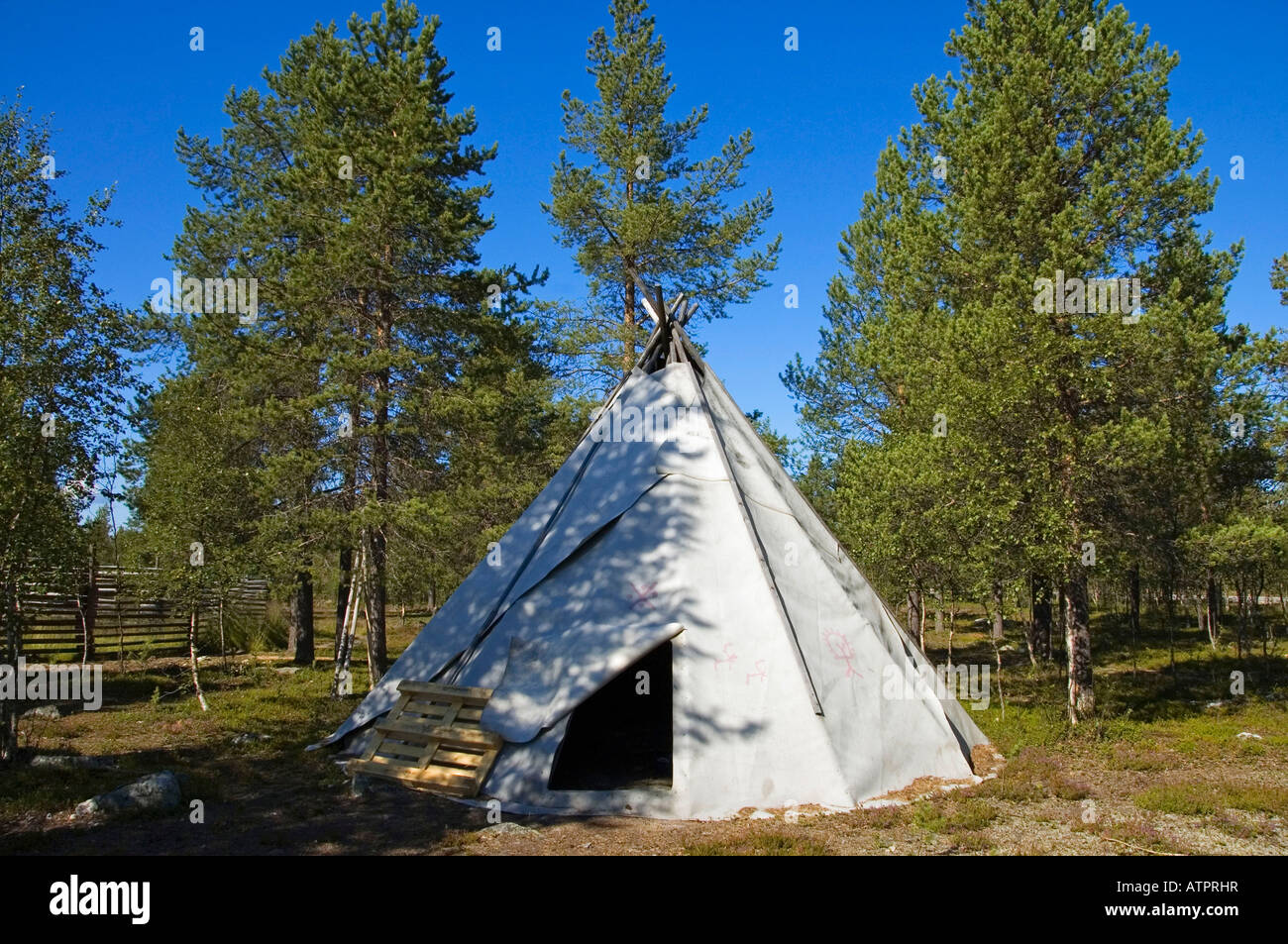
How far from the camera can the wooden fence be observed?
18.7 m

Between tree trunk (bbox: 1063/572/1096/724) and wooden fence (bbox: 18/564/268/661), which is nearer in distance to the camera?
tree trunk (bbox: 1063/572/1096/724)

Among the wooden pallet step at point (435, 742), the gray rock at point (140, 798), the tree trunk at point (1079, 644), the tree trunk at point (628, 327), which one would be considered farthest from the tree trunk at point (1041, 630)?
the gray rock at point (140, 798)

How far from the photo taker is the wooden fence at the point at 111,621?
734 inches

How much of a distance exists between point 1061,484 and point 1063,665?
11921 millimetres

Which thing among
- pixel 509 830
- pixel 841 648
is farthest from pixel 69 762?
pixel 841 648

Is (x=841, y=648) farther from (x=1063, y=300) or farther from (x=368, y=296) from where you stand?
(x=368, y=296)

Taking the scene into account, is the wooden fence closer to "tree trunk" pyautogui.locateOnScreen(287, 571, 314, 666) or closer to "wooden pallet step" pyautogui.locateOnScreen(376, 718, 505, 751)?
"tree trunk" pyautogui.locateOnScreen(287, 571, 314, 666)

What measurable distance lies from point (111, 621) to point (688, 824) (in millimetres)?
19669

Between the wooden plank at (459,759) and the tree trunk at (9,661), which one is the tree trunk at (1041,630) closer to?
the wooden plank at (459,759)

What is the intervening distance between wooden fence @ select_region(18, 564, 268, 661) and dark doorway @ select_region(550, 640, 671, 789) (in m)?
8.74

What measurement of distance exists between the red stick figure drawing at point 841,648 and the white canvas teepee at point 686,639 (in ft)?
0.09

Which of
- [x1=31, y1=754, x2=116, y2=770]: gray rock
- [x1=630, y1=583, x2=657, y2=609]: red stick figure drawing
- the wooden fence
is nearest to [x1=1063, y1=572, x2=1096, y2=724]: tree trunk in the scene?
[x1=630, y1=583, x2=657, y2=609]: red stick figure drawing

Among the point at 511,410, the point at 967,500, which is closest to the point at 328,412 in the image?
the point at 511,410

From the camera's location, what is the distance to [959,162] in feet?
55.0
